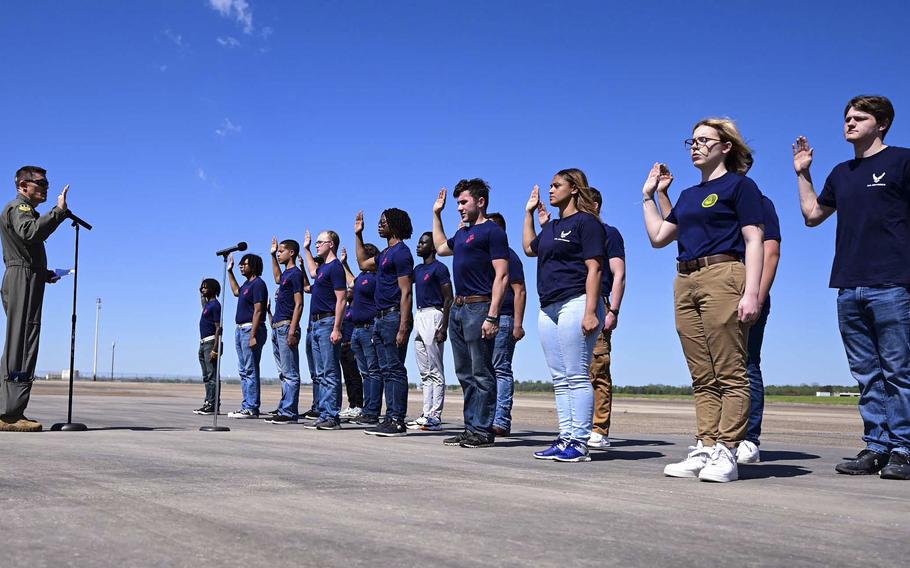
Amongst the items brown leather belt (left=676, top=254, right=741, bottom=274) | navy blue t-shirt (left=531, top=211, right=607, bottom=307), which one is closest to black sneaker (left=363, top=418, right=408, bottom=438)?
navy blue t-shirt (left=531, top=211, right=607, bottom=307)

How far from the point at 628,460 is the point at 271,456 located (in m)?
2.68

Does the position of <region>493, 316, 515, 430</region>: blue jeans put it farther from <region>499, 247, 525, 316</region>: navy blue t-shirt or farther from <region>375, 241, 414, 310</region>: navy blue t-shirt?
<region>375, 241, 414, 310</region>: navy blue t-shirt

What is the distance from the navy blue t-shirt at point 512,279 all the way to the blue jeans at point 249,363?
187 inches

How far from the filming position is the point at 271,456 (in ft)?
19.6

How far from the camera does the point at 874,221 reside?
5691 mm

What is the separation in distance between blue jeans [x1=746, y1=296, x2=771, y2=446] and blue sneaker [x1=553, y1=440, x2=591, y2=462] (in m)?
1.39

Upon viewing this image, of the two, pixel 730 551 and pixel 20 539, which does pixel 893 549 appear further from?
pixel 20 539

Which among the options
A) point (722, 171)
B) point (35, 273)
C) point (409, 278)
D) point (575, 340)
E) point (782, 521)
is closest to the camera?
point (782, 521)

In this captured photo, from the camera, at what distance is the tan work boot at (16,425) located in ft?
26.3

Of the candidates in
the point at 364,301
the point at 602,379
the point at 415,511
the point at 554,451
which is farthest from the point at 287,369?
the point at 415,511

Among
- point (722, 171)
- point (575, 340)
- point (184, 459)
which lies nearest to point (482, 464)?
point (575, 340)

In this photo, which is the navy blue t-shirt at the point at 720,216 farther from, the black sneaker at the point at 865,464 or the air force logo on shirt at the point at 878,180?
the black sneaker at the point at 865,464

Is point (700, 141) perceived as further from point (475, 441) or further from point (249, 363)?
point (249, 363)

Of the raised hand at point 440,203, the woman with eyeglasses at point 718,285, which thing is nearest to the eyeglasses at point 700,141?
the woman with eyeglasses at point 718,285
